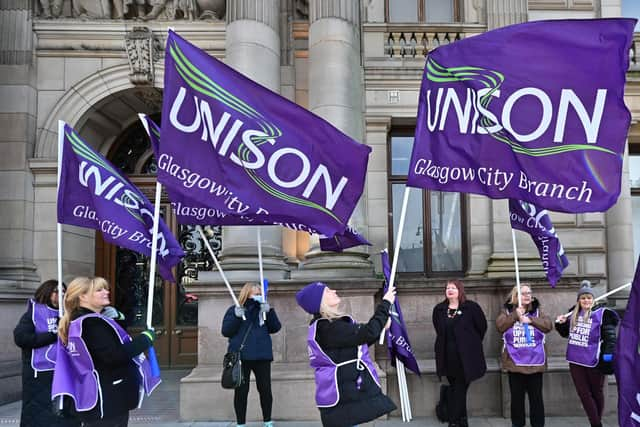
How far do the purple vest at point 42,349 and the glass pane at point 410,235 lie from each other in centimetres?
629

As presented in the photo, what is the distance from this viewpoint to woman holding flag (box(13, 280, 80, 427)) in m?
6.60

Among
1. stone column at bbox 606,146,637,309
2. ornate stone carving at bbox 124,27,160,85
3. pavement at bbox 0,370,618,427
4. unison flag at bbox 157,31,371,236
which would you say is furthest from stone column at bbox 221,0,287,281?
stone column at bbox 606,146,637,309

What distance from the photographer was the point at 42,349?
21.7 feet

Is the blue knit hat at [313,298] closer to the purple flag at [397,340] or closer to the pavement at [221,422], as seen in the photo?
the purple flag at [397,340]

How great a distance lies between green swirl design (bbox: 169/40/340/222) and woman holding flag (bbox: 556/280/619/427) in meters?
3.56

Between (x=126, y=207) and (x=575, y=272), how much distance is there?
7.54 meters

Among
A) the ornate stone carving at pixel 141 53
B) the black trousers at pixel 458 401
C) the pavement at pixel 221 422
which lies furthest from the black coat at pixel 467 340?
the ornate stone carving at pixel 141 53

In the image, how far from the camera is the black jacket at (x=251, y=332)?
25.4 ft

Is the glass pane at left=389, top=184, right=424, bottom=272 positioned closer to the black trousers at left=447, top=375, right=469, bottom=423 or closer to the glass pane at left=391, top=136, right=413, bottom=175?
the glass pane at left=391, top=136, right=413, bottom=175

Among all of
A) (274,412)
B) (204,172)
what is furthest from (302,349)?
(204,172)

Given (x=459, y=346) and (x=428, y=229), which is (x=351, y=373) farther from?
(x=428, y=229)

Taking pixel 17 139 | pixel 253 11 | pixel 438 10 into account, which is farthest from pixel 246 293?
pixel 438 10

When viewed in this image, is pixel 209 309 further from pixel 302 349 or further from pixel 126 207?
pixel 126 207

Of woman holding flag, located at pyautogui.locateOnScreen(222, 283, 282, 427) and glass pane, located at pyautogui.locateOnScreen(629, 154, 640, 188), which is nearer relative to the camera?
woman holding flag, located at pyautogui.locateOnScreen(222, 283, 282, 427)
